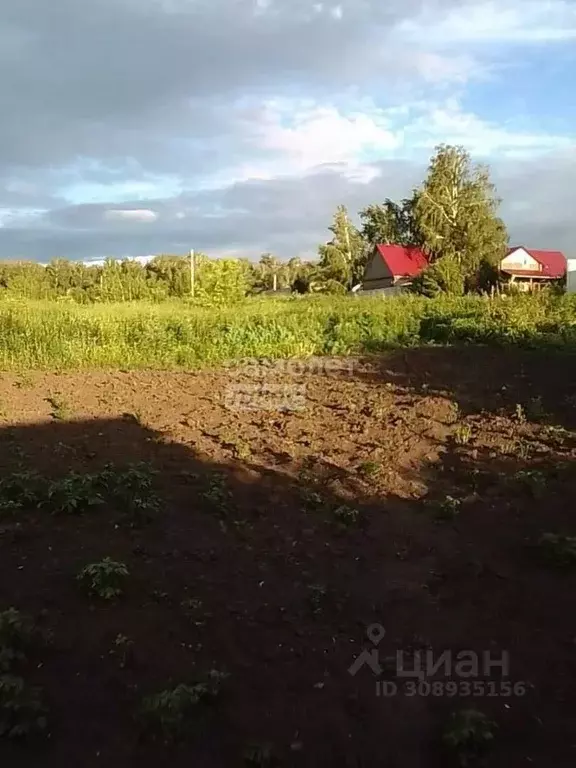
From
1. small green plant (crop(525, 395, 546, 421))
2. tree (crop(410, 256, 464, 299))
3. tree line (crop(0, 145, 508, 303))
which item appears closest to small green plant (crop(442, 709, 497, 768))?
small green plant (crop(525, 395, 546, 421))

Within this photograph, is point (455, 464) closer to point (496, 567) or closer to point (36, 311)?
point (496, 567)

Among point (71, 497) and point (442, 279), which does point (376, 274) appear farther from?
point (71, 497)

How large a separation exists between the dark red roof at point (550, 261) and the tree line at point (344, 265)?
421 cm

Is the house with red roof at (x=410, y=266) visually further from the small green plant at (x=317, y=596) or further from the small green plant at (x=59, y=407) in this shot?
the small green plant at (x=317, y=596)

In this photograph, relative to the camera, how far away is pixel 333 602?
355 centimetres

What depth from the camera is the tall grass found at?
1312cm

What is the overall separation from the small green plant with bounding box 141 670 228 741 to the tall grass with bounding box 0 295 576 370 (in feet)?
34.7

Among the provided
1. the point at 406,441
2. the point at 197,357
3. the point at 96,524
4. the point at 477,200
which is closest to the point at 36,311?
the point at 197,357

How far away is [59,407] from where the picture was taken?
8.69 m

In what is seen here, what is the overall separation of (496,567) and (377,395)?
17.8ft

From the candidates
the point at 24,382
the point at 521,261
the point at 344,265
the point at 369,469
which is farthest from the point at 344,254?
the point at 369,469

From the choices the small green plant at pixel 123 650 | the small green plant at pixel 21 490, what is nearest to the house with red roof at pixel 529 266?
the small green plant at pixel 21 490

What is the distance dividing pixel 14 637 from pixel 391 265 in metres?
35.9

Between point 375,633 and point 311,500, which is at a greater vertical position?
point 311,500
